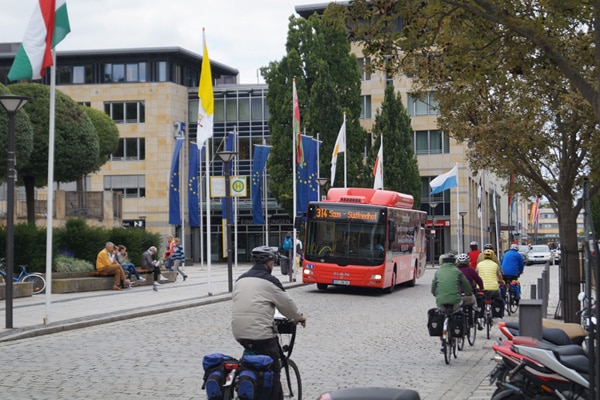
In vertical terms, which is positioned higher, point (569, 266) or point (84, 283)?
point (569, 266)

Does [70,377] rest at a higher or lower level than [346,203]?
lower

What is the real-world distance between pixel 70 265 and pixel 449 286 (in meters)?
19.0

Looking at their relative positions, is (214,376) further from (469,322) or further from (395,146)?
(395,146)

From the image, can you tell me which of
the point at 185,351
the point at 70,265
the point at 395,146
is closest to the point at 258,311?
the point at 185,351

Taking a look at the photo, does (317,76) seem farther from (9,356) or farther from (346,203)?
(9,356)

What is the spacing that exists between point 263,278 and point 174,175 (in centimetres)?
3922

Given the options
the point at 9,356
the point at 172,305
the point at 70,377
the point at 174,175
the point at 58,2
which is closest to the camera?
the point at 70,377

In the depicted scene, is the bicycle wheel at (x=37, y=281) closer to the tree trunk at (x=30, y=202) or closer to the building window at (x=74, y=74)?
the tree trunk at (x=30, y=202)

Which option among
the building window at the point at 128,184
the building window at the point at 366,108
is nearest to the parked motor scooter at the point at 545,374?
the building window at the point at 128,184

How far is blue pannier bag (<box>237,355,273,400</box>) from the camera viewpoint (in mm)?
8312

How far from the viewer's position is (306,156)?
4328 cm

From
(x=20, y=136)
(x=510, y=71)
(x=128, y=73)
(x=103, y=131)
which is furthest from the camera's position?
(x=128, y=73)

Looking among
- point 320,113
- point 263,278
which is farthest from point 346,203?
point 320,113

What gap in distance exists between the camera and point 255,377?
8.40 metres
